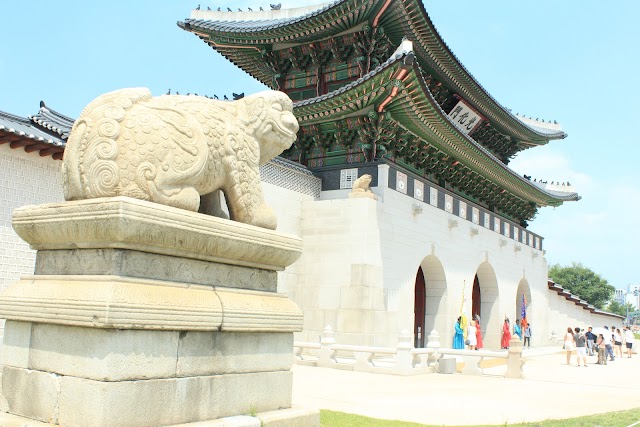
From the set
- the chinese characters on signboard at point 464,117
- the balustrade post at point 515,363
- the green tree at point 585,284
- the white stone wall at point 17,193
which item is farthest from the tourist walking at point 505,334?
the green tree at point 585,284

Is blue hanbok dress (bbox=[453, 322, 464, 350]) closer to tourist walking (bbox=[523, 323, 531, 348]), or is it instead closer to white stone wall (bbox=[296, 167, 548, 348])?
white stone wall (bbox=[296, 167, 548, 348])

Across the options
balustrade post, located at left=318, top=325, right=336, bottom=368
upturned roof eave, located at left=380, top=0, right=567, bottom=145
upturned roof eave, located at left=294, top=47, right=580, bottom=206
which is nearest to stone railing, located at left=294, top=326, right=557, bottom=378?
balustrade post, located at left=318, top=325, right=336, bottom=368

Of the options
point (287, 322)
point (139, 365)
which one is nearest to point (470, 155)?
point (287, 322)

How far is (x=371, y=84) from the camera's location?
16672 millimetres

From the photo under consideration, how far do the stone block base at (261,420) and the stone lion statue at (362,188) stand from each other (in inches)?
476

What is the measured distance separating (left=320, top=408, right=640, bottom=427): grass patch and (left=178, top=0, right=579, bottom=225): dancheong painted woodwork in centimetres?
1000

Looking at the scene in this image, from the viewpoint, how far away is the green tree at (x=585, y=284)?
73.9m

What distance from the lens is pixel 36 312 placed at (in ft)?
14.2

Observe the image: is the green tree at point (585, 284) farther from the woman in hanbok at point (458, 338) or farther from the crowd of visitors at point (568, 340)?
the woman in hanbok at point (458, 338)

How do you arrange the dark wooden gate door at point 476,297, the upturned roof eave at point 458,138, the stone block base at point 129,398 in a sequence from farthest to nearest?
the dark wooden gate door at point 476,297
the upturned roof eave at point 458,138
the stone block base at point 129,398

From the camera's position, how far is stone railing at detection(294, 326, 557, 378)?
14.4 meters

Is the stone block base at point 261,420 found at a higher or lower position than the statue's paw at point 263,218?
lower

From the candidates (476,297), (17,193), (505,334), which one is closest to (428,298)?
(476,297)

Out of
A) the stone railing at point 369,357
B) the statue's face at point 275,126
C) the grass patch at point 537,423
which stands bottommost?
the grass patch at point 537,423
